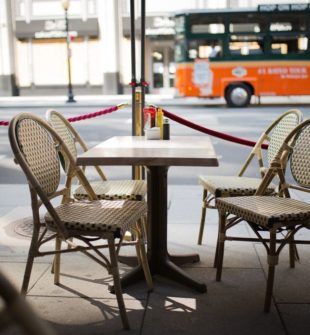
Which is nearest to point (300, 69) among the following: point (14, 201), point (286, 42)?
point (286, 42)

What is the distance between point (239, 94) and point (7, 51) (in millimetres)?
15745

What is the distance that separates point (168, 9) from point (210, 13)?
1058cm

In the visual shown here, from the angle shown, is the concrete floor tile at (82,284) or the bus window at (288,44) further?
the bus window at (288,44)

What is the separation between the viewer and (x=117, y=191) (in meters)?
3.72

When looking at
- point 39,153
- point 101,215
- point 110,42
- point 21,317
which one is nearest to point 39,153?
point 39,153

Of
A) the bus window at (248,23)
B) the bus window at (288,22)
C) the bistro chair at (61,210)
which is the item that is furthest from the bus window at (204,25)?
the bistro chair at (61,210)

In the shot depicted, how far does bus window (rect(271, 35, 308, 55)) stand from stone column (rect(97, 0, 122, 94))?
11989 millimetres

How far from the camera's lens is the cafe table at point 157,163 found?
115 inches

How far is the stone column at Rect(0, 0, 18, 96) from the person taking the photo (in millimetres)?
27672

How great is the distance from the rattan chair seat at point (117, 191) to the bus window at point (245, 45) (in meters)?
14.0

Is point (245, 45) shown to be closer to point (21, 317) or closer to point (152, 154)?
point (152, 154)

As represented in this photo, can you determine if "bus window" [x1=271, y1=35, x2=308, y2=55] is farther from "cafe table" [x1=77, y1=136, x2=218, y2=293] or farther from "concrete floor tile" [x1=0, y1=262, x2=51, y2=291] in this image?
"concrete floor tile" [x1=0, y1=262, x2=51, y2=291]

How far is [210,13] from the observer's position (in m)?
16.9

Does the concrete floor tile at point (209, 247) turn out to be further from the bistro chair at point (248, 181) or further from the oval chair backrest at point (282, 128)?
the oval chair backrest at point (282, 128)
